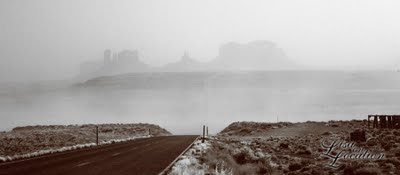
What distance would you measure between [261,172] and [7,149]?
26516 millimetres

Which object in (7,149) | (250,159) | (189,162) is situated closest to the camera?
(189,162)

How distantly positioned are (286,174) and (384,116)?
140 ft

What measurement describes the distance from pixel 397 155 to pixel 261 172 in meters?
13.0

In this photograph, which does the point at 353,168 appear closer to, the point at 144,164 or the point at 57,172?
the point at 144,164

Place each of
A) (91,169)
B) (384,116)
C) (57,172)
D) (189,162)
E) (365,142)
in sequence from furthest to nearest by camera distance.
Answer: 1. (384,116)
2. (365,142)
3. (189,162)
4. (91,169)
5. (57,172)

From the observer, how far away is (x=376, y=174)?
19.5 meters

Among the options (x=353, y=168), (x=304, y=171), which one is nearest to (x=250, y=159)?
(x=304, y=171)

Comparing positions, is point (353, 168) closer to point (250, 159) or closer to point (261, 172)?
point (261, 172)

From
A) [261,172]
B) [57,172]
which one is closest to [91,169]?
[57,172]

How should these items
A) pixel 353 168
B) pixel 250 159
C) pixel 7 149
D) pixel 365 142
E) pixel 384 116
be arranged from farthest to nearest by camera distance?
pixel 384 116 < pixel 365 142 < pixel 7 149 < pixel 250 159 < pixel 353 168

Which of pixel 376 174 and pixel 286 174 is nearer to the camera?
pixel 376 174

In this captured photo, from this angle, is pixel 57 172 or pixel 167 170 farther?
pixel 167 170

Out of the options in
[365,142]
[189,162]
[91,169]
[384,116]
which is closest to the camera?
[91,169]

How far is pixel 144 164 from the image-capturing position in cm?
1994
